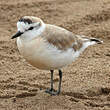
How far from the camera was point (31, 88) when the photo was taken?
5.75 m

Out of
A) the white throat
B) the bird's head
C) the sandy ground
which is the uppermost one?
the bird's head

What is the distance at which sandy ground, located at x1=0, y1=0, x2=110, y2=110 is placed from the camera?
17.5 feet

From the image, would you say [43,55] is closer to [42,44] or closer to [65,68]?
[42,44]

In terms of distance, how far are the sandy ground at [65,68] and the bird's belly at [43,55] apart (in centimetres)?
63

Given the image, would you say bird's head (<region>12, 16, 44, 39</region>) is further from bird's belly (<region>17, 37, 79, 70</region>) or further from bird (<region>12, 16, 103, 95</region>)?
bird's belly (<region>17, 37, 79, 70</region>)

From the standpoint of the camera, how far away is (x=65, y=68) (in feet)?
22.0

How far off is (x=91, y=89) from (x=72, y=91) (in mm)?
323

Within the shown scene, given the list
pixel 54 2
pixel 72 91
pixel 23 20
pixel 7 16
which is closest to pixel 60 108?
pixel 72 91

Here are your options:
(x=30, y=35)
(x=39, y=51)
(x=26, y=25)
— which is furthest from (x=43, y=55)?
(x=26, y=25)

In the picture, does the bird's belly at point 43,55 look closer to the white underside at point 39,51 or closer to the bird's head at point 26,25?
the white underside at point 39,51

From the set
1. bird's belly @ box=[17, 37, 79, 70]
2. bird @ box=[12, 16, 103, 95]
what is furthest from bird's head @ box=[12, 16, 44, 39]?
bird's belly @ box=[17, 37, 79, 70]

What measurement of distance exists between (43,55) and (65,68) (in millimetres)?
1892

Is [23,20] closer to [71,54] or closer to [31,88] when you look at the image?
[71,54]

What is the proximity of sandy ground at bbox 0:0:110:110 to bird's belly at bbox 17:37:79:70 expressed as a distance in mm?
627
